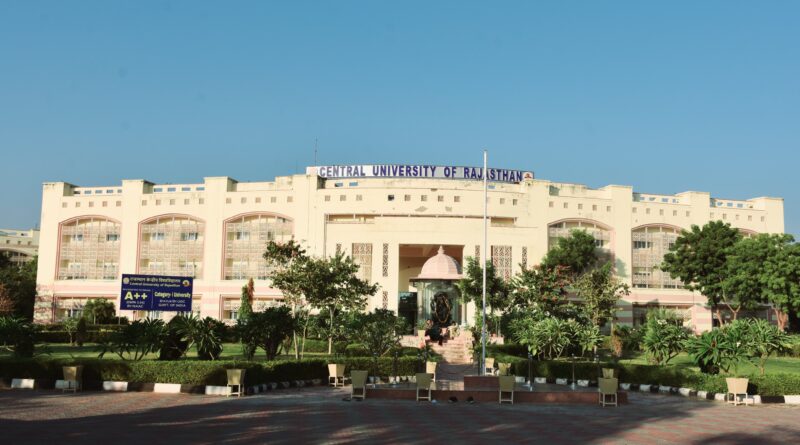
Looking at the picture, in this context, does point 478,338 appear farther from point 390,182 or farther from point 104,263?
point 104,263

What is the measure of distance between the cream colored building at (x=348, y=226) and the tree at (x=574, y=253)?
231 centimetres

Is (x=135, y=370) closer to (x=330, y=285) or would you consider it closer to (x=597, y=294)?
(x=330, y=285)

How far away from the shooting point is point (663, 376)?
2572cm

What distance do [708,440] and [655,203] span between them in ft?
177

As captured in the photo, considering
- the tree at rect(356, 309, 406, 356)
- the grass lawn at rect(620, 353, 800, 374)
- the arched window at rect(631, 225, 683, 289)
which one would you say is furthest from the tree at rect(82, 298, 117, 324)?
the arched window at rect(631, 225, 683, 289)

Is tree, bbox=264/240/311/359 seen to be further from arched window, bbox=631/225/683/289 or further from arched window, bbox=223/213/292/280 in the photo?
arched window, bbox=631/225/683/289

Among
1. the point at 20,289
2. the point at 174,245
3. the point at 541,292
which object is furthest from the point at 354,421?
the point at 20,289

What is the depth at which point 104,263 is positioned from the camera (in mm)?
66625

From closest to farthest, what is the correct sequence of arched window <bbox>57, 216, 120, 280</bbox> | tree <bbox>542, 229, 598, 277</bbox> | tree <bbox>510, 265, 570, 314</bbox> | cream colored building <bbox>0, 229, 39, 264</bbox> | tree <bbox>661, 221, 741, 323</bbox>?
1. tree <bbox>510, 265, 570, 314</bbox>
2. tree <bbox>661, 221, 741, 323</bbox>
3. tree <bbox>542, 229, 598, 277</bbox>
4. arched window <bbox>57, 216, 120, 280</bbox>
5. cream colored building <bbox>0, 229, 39, 264</bbox>

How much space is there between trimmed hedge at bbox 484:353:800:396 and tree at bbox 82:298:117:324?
38175mm

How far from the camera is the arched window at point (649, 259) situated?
64.7m

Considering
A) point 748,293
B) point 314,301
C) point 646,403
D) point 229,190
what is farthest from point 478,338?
point 229,190

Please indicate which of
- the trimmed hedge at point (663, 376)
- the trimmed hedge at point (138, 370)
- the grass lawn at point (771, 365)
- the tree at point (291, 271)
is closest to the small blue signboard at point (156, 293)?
the tree at point (291, 271)

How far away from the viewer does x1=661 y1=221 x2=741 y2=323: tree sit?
55500mm
